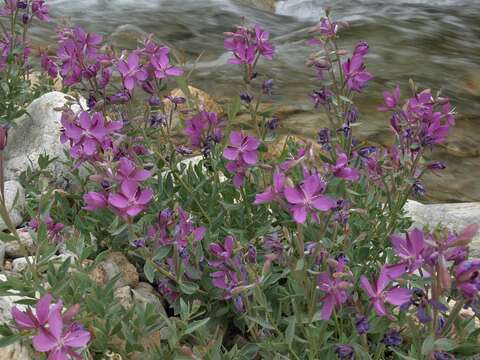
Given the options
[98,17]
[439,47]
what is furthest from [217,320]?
[98,17]

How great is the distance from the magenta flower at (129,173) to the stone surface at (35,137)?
196 cm

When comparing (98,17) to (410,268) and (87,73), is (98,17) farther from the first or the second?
(410,268)

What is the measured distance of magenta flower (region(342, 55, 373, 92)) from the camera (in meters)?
2.60

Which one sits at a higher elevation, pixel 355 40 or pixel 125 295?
pixel 125 295

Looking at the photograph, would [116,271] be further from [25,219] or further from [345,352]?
[345,352]

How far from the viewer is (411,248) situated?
1.68m

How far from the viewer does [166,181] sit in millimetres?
2699

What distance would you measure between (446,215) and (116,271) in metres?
1.88

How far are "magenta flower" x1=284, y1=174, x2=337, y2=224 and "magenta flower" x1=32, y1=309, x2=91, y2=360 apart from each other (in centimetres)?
61

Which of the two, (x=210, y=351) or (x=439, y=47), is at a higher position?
(x=210, y=351)

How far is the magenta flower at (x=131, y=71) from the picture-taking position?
2.41 m

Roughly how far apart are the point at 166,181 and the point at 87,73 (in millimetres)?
550

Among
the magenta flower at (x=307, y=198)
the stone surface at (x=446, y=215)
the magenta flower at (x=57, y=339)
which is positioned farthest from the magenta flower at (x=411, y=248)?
the stone surface at (x=446, y=215)

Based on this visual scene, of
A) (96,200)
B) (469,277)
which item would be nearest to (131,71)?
(96,200)
